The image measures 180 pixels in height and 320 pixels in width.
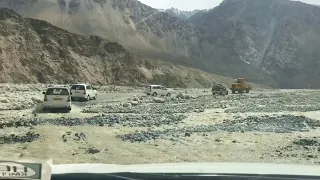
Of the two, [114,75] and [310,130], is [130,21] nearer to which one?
[114,75]

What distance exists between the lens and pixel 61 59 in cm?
8538

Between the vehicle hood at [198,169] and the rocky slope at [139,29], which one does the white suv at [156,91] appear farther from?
the rocky slope at [139,29]

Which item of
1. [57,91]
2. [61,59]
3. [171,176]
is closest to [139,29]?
[61,59]

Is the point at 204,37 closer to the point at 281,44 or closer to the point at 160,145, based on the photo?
the point at 281,44

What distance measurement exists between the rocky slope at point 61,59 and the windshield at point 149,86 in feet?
0.80

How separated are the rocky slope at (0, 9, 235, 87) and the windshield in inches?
9.6

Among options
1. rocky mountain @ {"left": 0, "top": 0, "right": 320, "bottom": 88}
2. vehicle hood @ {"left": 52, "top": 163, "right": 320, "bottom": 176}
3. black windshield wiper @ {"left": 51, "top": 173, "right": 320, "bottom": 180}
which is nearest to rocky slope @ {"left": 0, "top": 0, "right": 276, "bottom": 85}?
rocky mountain @ {"left": 0, "top": 0, "right": 320, "bottom": 88}

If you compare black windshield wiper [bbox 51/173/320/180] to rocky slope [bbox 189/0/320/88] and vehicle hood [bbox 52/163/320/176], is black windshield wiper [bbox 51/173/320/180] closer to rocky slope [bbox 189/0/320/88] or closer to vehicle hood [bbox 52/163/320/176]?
vehicle hood [bbox 52/163/320/176]

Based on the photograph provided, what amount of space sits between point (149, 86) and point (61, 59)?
3557 cm

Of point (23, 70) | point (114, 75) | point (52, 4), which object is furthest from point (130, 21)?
point (23, 70)

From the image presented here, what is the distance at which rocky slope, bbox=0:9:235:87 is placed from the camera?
255ft

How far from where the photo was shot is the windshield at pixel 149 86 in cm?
1321

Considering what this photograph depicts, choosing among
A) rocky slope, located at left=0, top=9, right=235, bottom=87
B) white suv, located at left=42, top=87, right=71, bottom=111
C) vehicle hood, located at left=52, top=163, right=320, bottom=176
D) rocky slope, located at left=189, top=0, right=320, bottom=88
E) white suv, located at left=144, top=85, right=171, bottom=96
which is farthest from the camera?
rocky slope, located at left=189, top=0, right=320, bottom=88

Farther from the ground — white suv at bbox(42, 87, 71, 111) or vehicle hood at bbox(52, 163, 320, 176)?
vehicle hood at bbox(52, 163, 320, 176)
